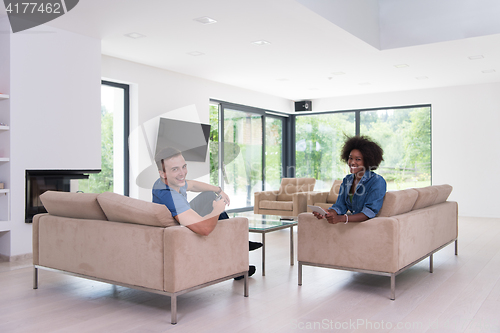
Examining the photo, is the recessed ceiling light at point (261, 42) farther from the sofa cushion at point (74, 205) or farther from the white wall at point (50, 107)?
the sofa cushion at point (74, 205)

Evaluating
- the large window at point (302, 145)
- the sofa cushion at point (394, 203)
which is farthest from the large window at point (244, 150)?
the sofa cushion at point (394, 203)

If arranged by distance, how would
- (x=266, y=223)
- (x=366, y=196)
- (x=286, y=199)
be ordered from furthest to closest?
(x=286, y=199) → (x=266, y=223) → (x=366, y=196)

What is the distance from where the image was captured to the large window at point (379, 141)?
969 centimetres

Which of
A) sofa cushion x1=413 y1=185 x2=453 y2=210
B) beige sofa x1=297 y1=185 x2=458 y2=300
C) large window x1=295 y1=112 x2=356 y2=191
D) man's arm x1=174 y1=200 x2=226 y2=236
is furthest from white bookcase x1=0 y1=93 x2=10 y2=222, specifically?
large window x1=295 y1=112 x2=356 y2=191

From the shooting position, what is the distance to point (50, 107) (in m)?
4.98

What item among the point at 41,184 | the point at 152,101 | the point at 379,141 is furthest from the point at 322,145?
the point at 41,184

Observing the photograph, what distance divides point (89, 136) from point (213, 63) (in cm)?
235

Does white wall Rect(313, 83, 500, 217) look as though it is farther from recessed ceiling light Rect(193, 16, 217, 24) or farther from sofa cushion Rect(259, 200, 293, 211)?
recessed ceiling light Rect(193, 16, 217, 24)

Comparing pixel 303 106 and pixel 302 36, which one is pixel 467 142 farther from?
pixel 302 36

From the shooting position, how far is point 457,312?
294 cm

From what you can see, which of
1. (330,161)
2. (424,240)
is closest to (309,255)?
(424,240)

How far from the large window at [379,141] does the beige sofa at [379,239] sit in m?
5.67

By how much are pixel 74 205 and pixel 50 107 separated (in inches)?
85.1

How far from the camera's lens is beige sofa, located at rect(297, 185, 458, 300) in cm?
329
